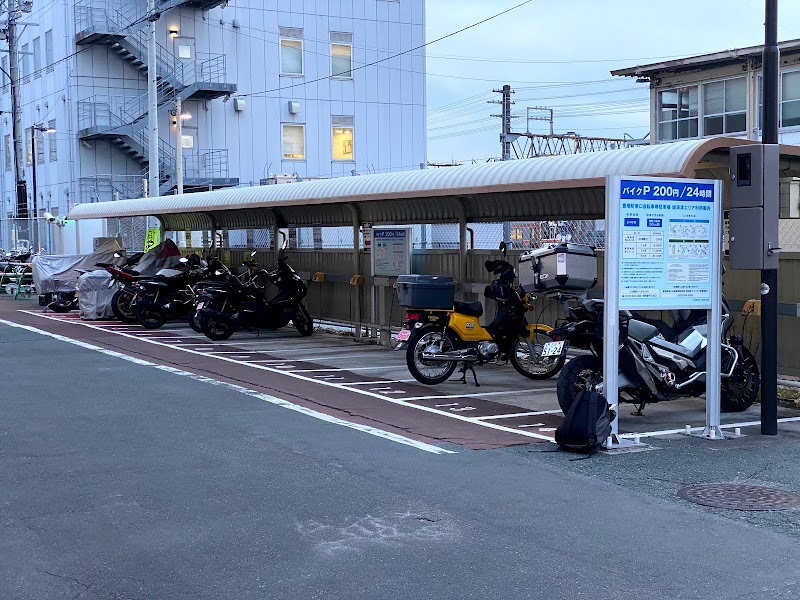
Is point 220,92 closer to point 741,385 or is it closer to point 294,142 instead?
point 294,142

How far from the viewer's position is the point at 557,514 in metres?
7.00

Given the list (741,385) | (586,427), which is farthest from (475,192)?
(586,427)

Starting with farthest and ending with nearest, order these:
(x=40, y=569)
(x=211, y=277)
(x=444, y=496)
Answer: (x=211, y=277)
(x=444, y=496)
(x=40, y=569)

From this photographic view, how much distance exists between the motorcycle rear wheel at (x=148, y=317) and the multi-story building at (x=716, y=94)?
19.3 m

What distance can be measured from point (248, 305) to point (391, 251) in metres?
2.82

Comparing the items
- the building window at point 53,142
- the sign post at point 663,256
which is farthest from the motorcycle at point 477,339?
the building window at point 53,142

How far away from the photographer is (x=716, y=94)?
34188 millimetres

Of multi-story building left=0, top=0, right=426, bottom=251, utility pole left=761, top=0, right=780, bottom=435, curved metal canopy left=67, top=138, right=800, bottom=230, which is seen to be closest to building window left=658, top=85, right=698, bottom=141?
multi-story building left=0, top=0, right=426, bottom=251

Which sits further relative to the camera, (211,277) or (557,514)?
(211,277)

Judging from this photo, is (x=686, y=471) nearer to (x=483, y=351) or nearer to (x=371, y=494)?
(x=371, y=494)

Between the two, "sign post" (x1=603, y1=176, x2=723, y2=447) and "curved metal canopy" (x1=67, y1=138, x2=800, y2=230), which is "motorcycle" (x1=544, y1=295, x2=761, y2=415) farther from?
"curved metal canopy" (x1=67, y1=138, x2=800, y2=230)

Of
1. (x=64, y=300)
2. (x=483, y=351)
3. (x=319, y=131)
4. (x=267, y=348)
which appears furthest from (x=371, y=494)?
(x=319, y=131)

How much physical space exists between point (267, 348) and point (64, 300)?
925 centimetres

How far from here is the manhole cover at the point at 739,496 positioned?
7.28m
